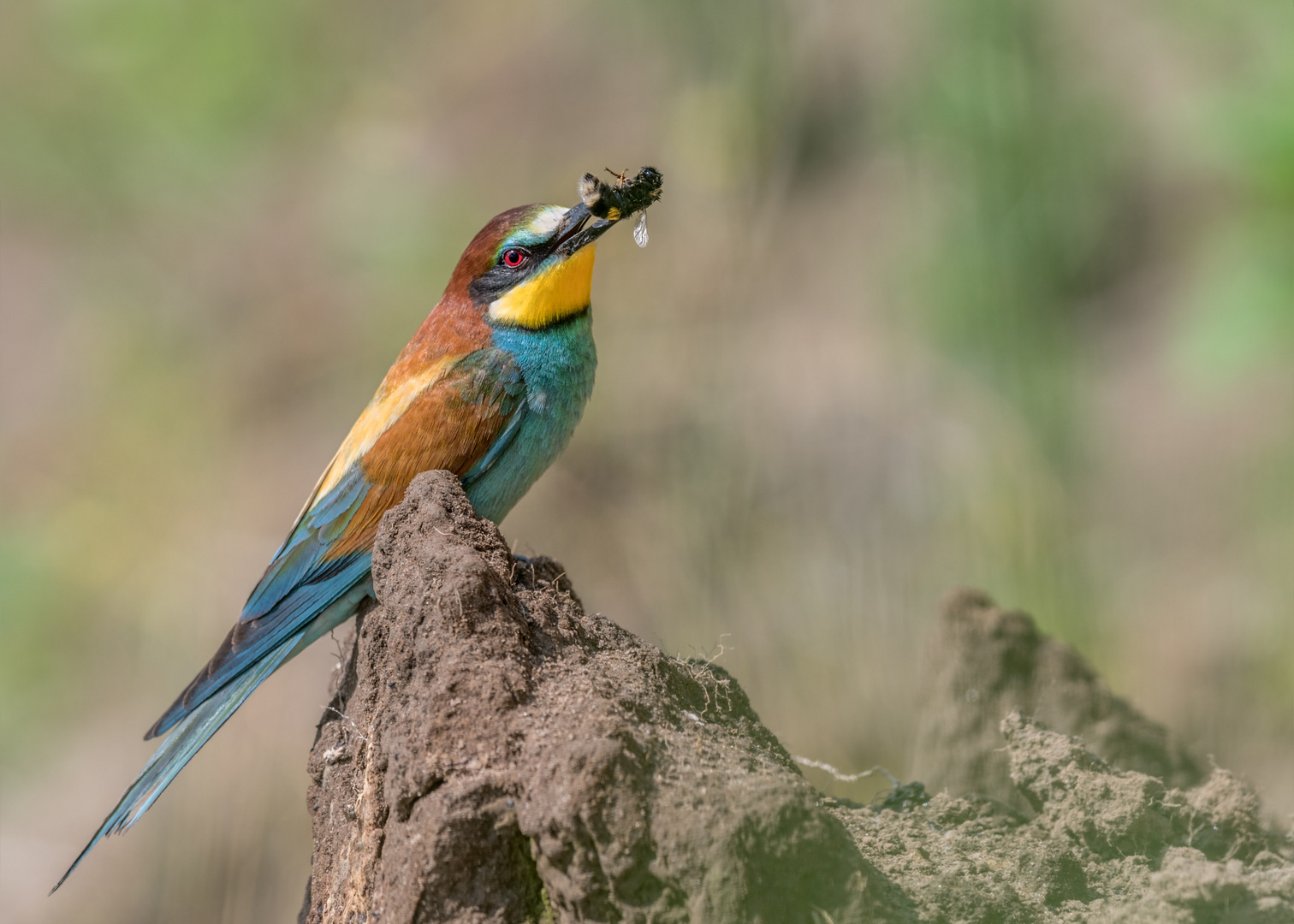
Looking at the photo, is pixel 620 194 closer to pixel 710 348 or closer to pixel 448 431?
pixel 448 431

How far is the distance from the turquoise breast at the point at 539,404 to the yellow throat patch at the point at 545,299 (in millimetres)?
30

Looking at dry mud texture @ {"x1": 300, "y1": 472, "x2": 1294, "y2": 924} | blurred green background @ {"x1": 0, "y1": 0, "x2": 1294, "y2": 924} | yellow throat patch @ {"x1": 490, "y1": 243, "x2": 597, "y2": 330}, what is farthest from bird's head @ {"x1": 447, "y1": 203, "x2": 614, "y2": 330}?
blurred green background @ {"x1": 0, "y1": 0, "x2": 1294, "y2": 924}

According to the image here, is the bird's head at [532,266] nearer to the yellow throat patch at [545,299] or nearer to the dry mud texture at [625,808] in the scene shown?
the yellow throat patch at [545,299]

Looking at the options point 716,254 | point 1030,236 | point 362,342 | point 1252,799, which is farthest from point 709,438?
point 1252,799

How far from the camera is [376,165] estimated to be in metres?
8.80

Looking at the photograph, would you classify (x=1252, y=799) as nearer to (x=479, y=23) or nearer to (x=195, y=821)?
(x=195, y=821)

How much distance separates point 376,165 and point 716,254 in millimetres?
3117

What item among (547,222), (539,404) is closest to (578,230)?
(547,222)

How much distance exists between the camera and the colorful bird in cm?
309

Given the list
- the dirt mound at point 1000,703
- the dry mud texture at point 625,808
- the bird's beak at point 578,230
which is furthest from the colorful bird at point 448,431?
the dirt mound at point 1000,703

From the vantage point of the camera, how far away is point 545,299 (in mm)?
3551

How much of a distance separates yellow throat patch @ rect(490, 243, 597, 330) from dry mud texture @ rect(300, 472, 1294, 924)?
3.63 feet

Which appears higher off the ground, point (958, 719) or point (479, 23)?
point (479, 23)

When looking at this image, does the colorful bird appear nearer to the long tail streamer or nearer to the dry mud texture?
the long tail streamer
